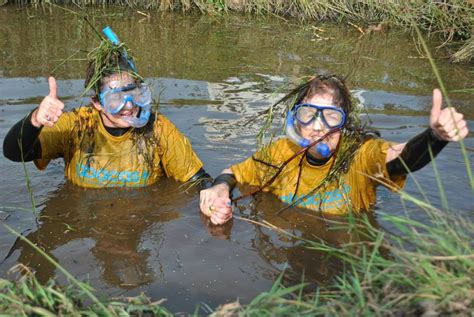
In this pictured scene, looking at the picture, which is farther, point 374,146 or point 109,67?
point 109,67

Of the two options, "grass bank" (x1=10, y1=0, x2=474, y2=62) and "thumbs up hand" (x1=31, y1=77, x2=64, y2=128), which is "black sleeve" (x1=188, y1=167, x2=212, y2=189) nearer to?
"thumbs up hand" (x1=31, y1=77, x2=64, y2=128)

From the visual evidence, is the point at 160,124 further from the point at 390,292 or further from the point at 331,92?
the point at 390,292

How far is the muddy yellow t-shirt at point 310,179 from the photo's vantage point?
14.1ft

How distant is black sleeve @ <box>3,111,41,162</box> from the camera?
431 centimetres

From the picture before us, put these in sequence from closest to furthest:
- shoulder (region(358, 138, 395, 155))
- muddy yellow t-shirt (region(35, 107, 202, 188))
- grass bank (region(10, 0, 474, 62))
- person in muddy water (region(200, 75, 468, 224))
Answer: shoulder (region(358, 138, 395, 155))
person in muddy water (region(200, 75, 468, 224))
muddy yellow t-shirt (region(35, 107, 202, 188))
grass bank (region(10, 0, 474, 62))

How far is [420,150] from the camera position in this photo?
11.6ft

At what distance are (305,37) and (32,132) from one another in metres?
6.89

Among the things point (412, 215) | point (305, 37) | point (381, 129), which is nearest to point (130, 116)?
point (412, 215)

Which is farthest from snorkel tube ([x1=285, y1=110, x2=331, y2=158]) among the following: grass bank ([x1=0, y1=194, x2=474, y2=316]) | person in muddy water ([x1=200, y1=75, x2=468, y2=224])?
grass bank ([x1=0, y1=194, x2=474, y2=316])

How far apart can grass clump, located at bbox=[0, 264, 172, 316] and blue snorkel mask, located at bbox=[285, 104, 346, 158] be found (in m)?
1.83

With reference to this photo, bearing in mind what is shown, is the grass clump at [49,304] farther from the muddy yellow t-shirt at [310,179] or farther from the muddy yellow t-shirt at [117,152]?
the muddy yellow t-shirt at [117,152]

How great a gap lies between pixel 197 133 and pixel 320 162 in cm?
240

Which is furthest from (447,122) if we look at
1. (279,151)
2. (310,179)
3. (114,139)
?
(114,139)

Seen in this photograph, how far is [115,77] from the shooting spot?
4672 millimetres
